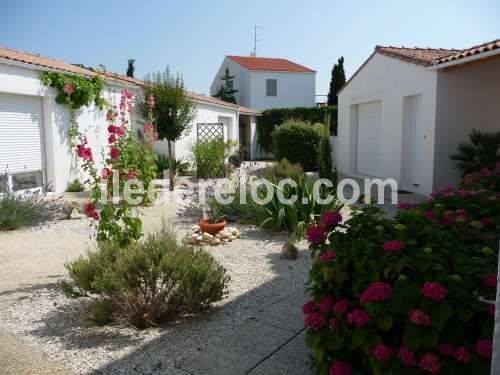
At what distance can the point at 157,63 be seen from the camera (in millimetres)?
12500

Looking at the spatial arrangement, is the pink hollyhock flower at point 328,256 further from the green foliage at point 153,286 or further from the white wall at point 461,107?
the white wall at point 461,107

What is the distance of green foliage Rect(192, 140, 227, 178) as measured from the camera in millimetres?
14672

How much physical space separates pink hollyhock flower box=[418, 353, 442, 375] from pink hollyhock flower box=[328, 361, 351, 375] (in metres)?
0.40

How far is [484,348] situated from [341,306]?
64 cm

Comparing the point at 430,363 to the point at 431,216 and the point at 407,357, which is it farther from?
the point at 431,216

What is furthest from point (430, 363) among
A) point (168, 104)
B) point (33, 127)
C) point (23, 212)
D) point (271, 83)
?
point (271, 83)

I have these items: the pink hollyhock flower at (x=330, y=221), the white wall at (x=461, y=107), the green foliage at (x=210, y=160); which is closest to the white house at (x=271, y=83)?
the green foliage at (x=210, y=160)

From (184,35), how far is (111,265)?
8.53 m

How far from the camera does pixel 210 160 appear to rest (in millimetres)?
14672

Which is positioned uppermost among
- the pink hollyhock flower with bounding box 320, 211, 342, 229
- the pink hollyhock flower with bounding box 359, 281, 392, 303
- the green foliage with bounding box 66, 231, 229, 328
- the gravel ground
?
the pink hollyhock flower with bounding box 320, 211, 342, 229

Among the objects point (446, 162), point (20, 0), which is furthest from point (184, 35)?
point (446, 162)

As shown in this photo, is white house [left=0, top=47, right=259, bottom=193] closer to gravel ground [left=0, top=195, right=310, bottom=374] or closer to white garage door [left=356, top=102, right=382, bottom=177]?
gravel ground [left=0, top=195, right=310, bottom=374]

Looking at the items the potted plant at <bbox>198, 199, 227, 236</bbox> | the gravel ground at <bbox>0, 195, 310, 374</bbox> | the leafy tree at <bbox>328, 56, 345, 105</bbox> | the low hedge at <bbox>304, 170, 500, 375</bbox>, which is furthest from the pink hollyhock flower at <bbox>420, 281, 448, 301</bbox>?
the leafy tree at <bbox>328, 56, 345, 105</bbox>

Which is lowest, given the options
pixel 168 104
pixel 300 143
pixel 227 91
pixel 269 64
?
pixel 300 143
